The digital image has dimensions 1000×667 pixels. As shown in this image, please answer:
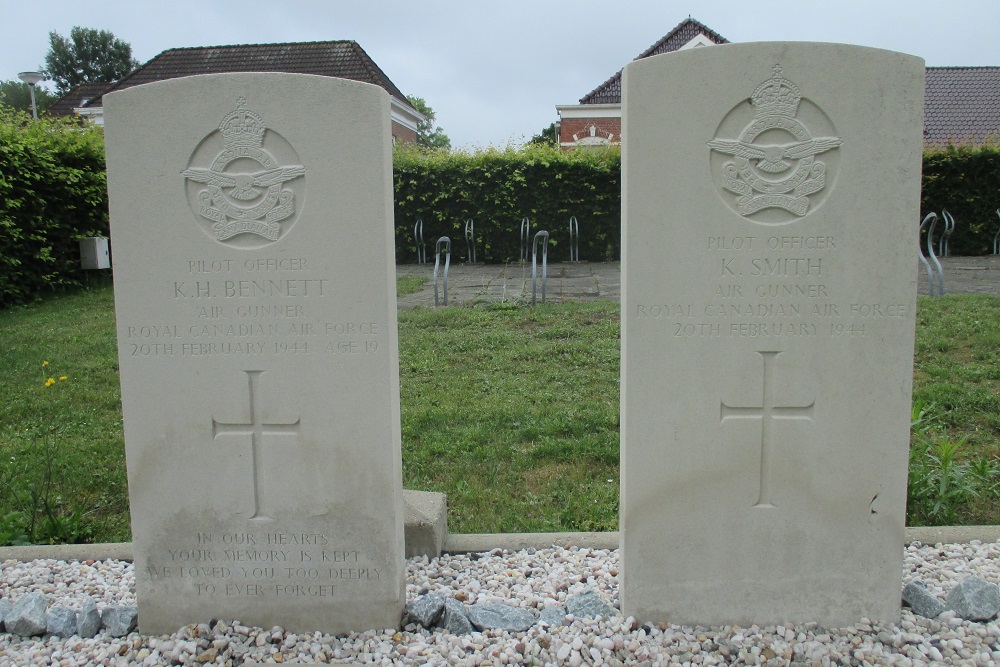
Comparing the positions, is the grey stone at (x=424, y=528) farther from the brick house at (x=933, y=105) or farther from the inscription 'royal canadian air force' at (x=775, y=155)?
the brick house at (x=933, y=105)

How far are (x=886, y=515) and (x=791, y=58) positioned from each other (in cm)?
168

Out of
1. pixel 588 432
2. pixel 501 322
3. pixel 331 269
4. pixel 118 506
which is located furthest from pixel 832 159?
pixel 501 322

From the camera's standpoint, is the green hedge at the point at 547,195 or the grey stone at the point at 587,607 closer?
the grey stone at the point at 587,607

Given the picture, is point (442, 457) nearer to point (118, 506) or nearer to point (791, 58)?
point (118, 506)

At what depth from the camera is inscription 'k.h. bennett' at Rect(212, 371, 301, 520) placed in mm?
2768

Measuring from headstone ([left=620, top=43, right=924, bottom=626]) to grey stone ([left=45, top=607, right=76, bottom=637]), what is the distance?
2.11 metres

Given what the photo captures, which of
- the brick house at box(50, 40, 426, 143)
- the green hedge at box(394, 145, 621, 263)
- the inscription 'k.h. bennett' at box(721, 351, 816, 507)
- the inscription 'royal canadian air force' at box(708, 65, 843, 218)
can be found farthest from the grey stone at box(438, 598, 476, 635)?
the brick house at box(50, 40, 426, 143)

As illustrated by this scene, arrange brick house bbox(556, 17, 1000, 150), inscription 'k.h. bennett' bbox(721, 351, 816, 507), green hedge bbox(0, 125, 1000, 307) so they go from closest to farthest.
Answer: inscription 'k.h. bennett' bbox(721, 351, 816, 507) < green hedge bbox(0, 125, 1000, 307) < brick house bbox(556, 17, 1000, 150)

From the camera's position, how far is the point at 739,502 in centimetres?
Result: 275

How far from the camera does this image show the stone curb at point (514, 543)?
338 centimetres

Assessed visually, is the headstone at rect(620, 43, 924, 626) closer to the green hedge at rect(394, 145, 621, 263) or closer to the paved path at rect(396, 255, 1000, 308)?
the paved path at rect(396, 255, 1000, 308)

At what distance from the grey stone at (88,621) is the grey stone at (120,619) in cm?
3

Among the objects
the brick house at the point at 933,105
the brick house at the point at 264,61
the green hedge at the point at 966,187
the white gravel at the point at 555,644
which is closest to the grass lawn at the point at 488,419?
the white gravel at the point at 555,644

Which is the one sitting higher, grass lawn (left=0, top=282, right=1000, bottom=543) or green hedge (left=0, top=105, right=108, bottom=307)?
green hedge (left=0, top=105, right=108, bottom=307)
